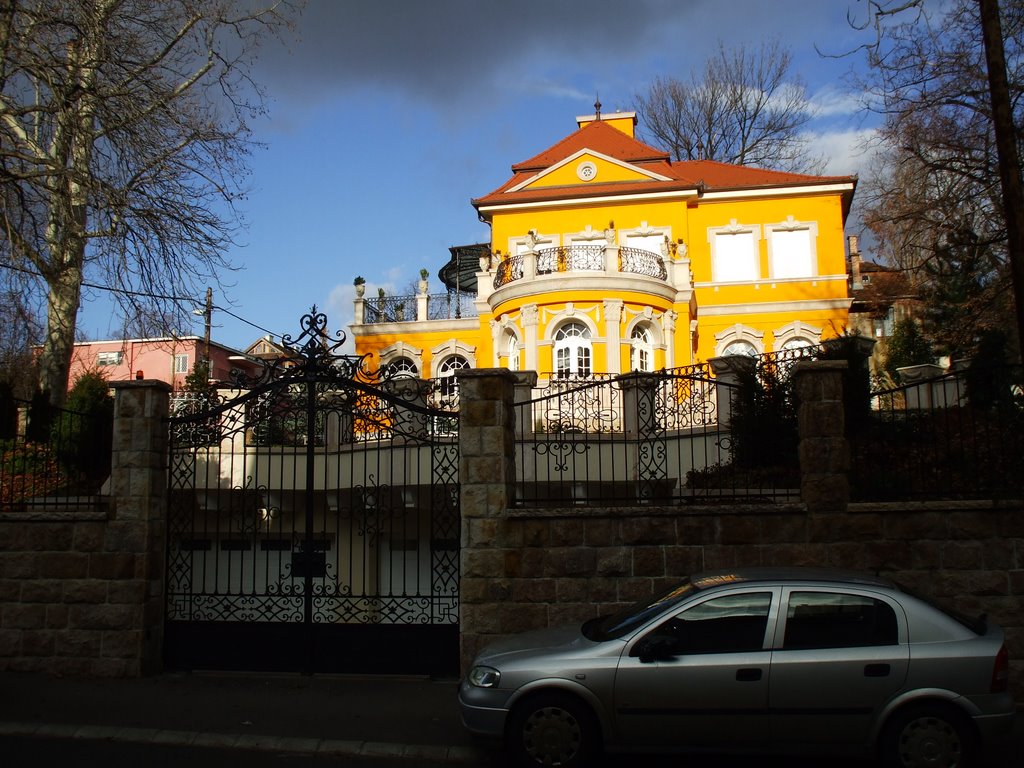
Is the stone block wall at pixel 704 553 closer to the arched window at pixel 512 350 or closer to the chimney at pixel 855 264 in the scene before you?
the arched window at pixel 512 350

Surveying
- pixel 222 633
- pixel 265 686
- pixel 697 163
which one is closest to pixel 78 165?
pixel 222 633

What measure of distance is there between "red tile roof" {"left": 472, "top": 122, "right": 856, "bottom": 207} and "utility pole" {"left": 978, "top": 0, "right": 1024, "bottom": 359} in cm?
2213

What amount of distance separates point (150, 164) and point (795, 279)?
952 inches

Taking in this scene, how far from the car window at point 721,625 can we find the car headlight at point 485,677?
3.98 feet

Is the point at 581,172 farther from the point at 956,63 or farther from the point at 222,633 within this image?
the point at 222,633

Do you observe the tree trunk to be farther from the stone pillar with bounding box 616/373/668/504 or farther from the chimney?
the chimney

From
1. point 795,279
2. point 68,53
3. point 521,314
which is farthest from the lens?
point 795,279

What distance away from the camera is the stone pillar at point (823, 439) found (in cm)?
846

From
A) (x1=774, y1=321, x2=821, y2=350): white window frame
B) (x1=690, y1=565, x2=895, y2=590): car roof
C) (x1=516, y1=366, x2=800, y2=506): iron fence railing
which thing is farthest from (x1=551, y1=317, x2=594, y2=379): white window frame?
(x1=690, y1=565, x2=895, y2=590): car roof

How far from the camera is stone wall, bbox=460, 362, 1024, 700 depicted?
27.0ft

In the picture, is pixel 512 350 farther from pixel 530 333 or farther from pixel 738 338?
pixel 738 338

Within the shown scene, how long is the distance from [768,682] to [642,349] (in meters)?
22.0

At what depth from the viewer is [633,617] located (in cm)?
678

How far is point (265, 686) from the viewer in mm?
9047
